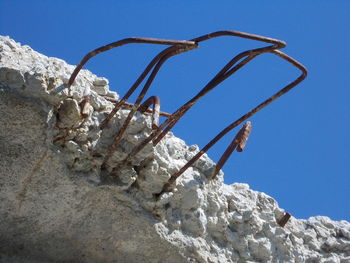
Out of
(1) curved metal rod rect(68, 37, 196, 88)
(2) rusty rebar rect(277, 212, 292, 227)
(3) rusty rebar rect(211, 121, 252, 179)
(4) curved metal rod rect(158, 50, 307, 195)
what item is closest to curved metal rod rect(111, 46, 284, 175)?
(4) curved metal rod rect(158, 50, 307, 195)

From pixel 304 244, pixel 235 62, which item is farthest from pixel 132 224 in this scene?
pixel 304 244

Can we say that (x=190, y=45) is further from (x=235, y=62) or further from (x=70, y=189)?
(x=70, y=189)

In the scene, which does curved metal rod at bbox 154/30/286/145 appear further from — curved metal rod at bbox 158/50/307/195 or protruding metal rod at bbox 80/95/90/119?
protruding metal rod at bbox 80/95/90/119

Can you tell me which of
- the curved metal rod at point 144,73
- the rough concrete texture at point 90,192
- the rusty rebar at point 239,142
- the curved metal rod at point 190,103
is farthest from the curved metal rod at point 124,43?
the rusty rebar at point 239,142

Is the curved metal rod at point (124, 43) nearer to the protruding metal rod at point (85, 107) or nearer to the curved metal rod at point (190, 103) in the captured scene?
the protruding metal rod at point (85, 107)

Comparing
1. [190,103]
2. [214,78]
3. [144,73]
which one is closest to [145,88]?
[144,73]

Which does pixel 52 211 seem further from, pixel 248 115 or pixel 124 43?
pixel 248 115
